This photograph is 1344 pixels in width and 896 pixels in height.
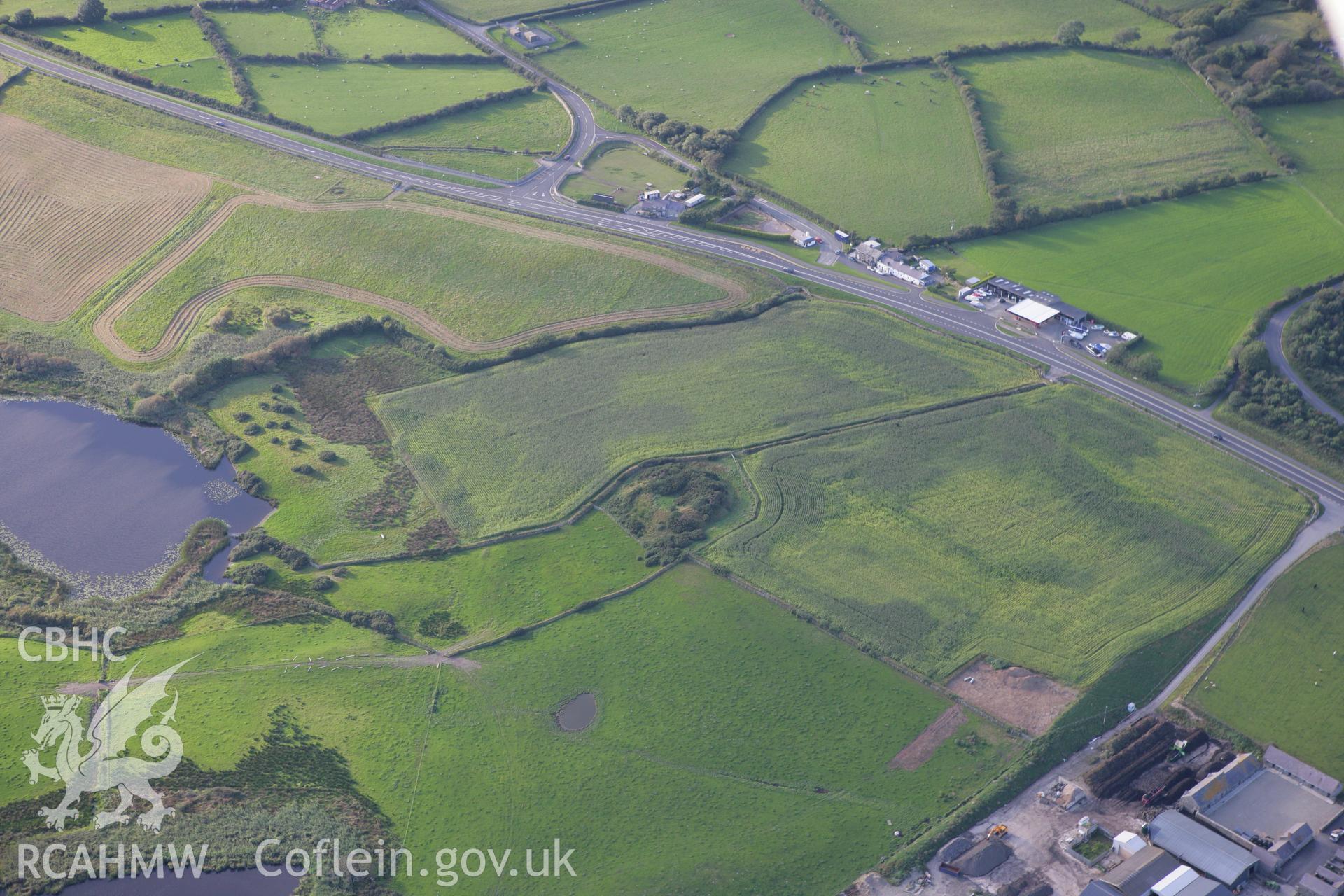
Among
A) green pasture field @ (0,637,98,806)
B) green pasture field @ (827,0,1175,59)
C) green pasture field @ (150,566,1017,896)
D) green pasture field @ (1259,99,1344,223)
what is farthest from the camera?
green pasture field @ (827,0,1175,59)

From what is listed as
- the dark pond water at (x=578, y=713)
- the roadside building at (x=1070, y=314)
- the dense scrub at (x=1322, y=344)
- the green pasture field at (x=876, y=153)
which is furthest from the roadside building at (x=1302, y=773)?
the green pasture field at (x=876, y=153)

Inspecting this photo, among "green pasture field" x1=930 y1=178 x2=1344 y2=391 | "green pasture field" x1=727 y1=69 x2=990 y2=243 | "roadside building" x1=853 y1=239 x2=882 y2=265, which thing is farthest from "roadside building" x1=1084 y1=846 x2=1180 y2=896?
"green pasture field" x1=727 y1=69 x2=990 y2=243

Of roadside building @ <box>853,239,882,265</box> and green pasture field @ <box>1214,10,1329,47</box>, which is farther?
green pasture field @ <box>1214,10,1329,47</box>

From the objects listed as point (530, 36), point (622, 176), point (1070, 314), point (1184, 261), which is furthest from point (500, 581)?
point (530, 36)

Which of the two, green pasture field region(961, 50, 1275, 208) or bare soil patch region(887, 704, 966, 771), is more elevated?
green pasture field region(961, 50, 1275, 208)

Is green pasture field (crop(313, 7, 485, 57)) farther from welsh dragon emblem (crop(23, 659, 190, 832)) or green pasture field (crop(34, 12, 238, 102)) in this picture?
welsh dragon emblem (crop(23, 659, 190, 832))

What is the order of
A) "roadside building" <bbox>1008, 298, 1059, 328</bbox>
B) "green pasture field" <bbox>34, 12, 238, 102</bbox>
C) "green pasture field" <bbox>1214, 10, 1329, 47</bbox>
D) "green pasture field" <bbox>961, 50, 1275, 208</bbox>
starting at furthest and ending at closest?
1. "green pasture field" <bbox>1214, 10, 1329, 47</bbox>
2. "green pasture field" <bbox>34, 12, 238, 102</bbox>
3. "green pasture field" <bbox>961, 50, 1275, 208</bbox>
4. "roadside building" <bbox>1008, 298, 1059, 328</bbox>

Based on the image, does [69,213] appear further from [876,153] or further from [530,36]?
[876,153]
